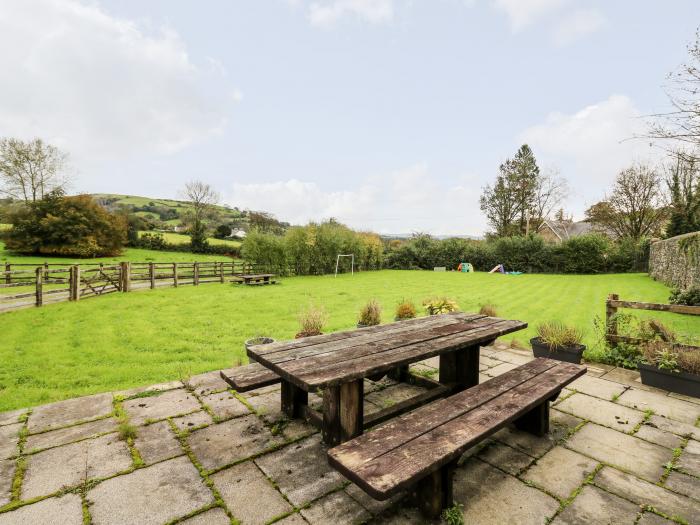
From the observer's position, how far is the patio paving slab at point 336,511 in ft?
5.71

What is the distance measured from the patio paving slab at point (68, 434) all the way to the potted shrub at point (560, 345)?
4.73 meters

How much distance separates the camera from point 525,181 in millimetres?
32062

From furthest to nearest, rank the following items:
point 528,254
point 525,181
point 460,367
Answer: point 525,181 → point 528,254 → point 460,367

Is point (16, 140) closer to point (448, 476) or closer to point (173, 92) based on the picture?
point (173, 92)

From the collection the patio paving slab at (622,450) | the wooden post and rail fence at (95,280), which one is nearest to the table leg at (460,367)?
the patio paving slab at (622,450)

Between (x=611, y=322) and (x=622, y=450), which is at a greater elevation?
(x=611, y=322)

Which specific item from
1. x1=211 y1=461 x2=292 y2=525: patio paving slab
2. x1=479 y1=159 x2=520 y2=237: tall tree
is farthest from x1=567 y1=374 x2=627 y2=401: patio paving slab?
x1=479 y1=159 x2=520 y2=237: tall tree

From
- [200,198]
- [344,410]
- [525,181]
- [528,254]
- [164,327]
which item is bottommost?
[164,327]

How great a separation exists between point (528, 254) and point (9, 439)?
25377 millimetres

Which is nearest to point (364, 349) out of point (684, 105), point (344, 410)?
point (344, 410)

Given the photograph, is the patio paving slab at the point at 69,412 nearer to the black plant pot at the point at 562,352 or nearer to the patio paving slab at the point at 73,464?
the patio paving slab at the point at 73,464

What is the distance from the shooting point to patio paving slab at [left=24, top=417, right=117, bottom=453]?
7.95ft

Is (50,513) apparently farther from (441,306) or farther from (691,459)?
(441,306)

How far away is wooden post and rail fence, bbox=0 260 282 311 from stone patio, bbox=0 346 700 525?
8.32 metres
